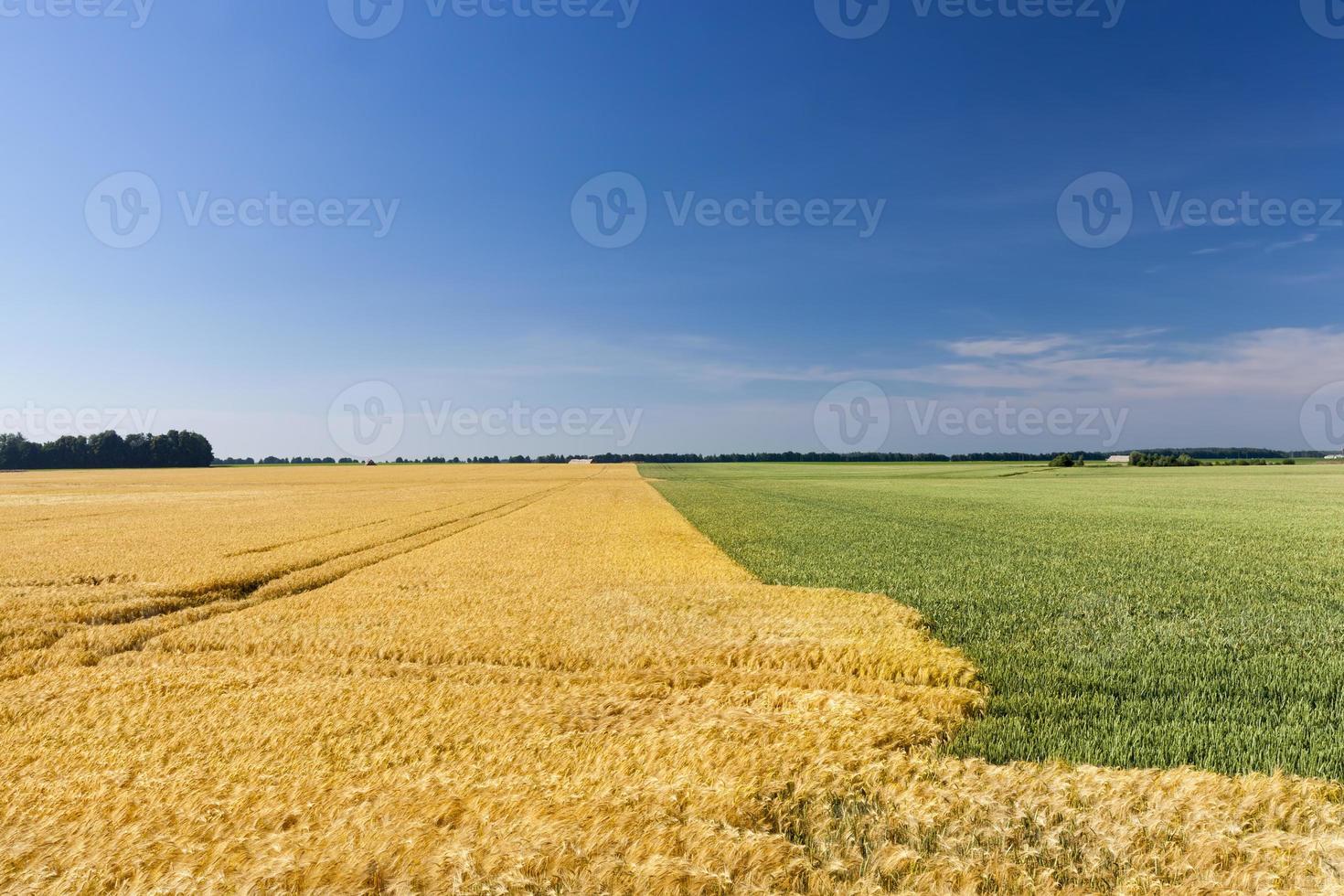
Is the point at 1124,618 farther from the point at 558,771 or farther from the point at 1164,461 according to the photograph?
the point at 1164,461

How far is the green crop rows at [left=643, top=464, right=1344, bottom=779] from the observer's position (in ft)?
20.2

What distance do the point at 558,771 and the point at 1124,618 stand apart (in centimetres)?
968

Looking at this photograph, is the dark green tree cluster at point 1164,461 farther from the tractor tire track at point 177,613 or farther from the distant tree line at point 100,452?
the distant tree line at point 100,452

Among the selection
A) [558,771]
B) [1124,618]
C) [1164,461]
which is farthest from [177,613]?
[1164,461]

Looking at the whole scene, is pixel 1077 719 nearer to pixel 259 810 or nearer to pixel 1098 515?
pixel 259 810

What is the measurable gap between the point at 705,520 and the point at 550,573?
50.8 feet

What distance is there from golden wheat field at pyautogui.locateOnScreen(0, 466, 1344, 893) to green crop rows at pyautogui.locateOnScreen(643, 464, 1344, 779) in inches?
26.3

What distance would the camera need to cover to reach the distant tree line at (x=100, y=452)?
13262cm

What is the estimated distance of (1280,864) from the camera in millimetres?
4168

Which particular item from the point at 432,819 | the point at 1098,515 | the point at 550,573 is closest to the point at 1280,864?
the point at 432,819

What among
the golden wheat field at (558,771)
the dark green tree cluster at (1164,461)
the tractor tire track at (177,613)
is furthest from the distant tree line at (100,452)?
the dark green tree cluster at (1164,461)

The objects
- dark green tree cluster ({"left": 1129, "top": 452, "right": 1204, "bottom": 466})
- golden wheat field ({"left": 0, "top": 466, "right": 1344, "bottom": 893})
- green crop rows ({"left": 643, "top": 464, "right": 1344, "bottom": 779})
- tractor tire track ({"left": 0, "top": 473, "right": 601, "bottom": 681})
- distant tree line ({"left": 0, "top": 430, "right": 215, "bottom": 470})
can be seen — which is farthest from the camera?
distant tree line ({"left": 0, "top": 430, "right": 215, "bottom": 470})

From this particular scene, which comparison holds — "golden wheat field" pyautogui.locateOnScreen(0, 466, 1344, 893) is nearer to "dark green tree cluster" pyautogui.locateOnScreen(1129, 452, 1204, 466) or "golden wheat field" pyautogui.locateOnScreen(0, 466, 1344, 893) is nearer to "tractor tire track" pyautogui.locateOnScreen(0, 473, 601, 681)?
"tractor tire track" pyautogui.locateOnScreen(0, 473, 601, 681)

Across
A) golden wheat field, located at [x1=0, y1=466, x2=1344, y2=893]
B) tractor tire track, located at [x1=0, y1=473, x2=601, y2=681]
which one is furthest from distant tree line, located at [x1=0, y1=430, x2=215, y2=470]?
golden wheat field, located at [x1=0, y1=466, x2=1344, y2=893]
